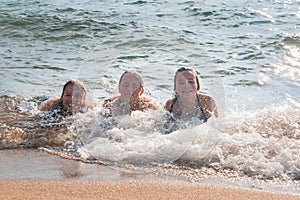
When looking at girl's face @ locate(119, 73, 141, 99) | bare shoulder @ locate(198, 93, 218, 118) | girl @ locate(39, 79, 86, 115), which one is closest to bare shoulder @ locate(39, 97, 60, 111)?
girl @ locate(39, 79, 86, 115)

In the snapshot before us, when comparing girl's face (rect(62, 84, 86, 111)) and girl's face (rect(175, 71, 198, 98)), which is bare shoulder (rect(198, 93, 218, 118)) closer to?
girl's face (rect(175, 71, 198, 98))

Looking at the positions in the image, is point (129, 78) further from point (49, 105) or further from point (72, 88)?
point (49, 105)

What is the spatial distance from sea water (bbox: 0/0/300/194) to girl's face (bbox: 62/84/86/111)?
26cm

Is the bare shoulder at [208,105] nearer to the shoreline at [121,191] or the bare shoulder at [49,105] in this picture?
the bare shoulder at [49,105]

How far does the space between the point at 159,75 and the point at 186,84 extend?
2749 mm

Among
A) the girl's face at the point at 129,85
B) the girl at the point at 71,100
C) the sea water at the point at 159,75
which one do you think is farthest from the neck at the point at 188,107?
the girl at the point at 71,100

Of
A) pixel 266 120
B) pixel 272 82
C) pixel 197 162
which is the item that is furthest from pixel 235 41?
pixel 197 162

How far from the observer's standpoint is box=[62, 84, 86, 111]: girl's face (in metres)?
6.96

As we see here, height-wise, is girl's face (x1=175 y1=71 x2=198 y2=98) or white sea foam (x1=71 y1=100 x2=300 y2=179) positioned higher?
girl's face (x1=175 y1=71 x2=198 y2=98)

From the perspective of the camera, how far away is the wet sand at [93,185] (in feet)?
12.6

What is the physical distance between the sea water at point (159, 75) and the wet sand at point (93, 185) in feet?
1.16

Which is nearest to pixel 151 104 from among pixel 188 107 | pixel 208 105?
pixel 188 107

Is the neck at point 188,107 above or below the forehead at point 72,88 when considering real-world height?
below

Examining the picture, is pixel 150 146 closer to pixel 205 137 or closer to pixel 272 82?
pixel 205 137
